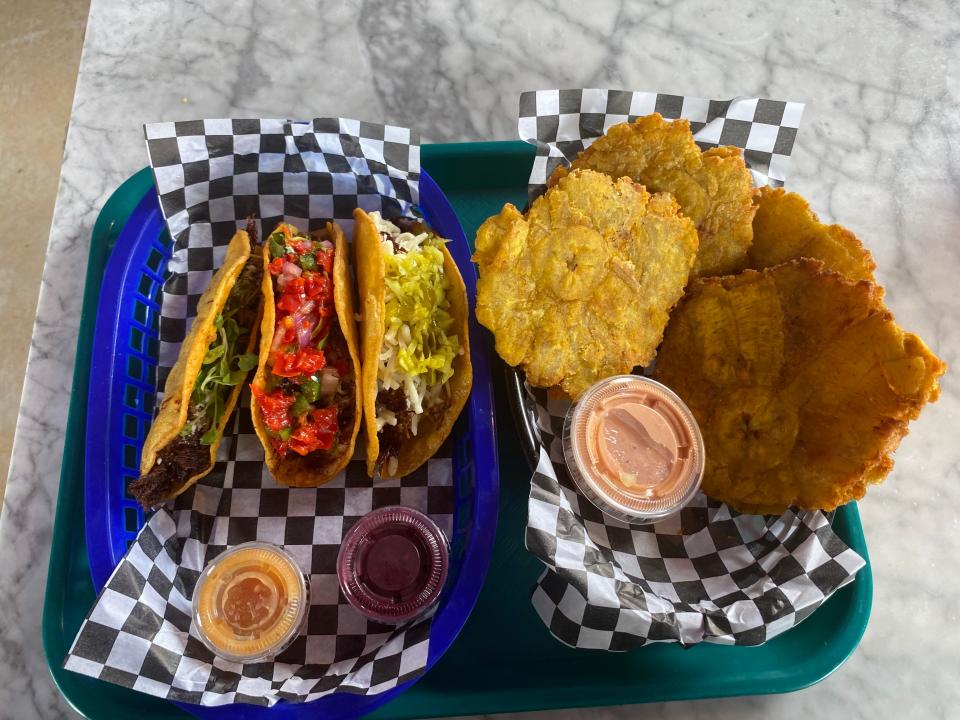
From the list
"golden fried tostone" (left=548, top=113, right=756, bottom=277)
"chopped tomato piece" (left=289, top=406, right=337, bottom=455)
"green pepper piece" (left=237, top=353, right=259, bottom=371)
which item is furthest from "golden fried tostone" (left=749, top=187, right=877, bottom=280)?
"green pepper piece" (left=237, top=353, right=259, bottom=371)

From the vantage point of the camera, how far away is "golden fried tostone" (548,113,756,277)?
2139 millimetres

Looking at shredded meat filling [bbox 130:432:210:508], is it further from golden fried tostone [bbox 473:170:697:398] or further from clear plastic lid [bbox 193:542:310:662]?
golden fried tostone [bbox 473:170:697:398]

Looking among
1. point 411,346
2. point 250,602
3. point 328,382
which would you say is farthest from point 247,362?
point 250,602

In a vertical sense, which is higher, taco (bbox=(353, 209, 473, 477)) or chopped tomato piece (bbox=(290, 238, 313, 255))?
chopped tomato piece (bbox=(290, 238, 313, 255))

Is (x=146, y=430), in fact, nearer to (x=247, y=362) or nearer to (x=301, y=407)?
(x=247, y=362)

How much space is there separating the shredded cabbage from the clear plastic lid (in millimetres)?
514

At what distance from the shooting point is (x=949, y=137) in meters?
2.94

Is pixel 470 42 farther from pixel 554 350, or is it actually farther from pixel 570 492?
pixel 570 492

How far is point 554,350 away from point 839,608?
47.7 inches

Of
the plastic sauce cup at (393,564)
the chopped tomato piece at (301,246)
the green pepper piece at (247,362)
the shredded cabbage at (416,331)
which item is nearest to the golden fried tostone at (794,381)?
the shredded cabbage at (416,331)

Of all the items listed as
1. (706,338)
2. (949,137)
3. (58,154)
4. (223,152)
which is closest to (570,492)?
(706,338)

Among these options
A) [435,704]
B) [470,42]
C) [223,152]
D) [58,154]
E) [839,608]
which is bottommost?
[435,704]

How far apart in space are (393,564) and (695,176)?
1510 millimetres

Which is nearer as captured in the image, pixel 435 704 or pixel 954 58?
pixel 435 704
